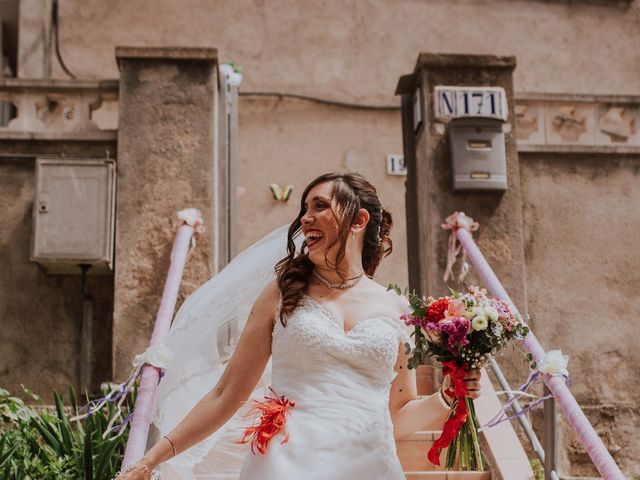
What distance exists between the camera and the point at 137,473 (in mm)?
2701

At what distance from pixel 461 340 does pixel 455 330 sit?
4 centimetres

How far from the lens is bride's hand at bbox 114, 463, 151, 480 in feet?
8.84

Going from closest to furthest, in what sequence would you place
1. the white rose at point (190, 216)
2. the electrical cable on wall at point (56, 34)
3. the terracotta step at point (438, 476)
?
the terracotta step at point (438, 476)
the white rose at point (190, 216)
the electrical cable on wall at point (56, 34)

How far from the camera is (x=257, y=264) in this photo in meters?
4.56

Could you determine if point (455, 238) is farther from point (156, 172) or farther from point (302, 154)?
point (302, 154)

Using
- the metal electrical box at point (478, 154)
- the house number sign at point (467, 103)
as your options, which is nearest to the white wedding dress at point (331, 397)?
the metal electrical box at point (478, 154)

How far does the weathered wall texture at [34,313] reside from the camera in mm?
6484

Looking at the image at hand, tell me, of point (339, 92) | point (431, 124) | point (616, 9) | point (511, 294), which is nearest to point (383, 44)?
point (339, 92)

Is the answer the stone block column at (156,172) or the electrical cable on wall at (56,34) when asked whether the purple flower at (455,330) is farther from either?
the electrical cable on wall at (56,34)

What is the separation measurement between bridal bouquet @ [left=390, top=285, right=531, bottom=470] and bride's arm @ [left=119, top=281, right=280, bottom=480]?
0.47 m

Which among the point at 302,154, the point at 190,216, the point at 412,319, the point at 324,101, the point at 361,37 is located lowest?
the point at 412,319

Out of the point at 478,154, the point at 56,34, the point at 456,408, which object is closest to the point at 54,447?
the point at 456,408

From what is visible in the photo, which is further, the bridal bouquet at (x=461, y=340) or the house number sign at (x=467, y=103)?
the house number sign at (x=467, y=103)

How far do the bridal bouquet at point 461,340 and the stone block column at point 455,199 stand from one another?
11.2ft
